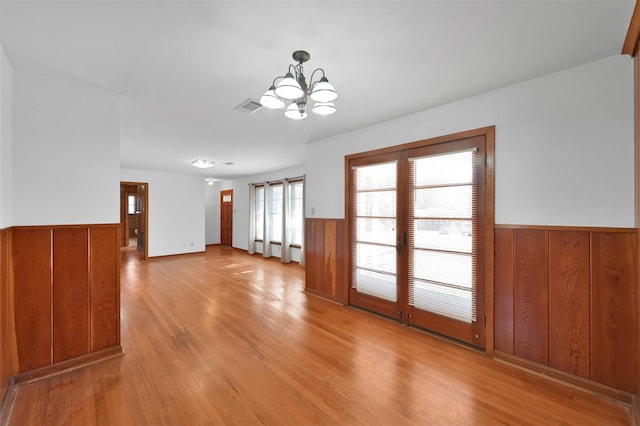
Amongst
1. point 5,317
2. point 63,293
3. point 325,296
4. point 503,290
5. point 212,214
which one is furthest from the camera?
point 212,214

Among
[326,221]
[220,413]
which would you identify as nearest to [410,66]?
[326,221]

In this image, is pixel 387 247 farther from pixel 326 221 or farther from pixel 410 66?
pixel 410 66

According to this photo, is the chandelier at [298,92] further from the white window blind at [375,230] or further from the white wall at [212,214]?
the white wall at [212,214]

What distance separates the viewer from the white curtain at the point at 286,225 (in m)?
7.00

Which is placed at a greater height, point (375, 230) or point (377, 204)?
point (377, 204)

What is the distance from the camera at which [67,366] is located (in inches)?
91.0

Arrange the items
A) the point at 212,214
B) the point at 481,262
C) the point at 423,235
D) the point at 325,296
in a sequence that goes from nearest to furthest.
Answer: the point at 481,262
the point at 423,235
the point at 325,296
the point at 212,214

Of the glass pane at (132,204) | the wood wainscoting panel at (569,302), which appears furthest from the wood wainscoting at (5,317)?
the glass pane at (132,204)

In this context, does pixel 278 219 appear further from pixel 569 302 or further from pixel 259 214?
pixel 569 302

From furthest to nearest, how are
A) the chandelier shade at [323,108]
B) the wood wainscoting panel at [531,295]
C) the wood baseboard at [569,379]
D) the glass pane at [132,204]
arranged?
the glass pane at [132,204], the wood wainscoting panel at [531,295], the chandelier shade at [323,108], the wood baseboard at [569,379]

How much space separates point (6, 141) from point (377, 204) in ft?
11.5

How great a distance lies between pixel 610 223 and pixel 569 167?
1.66 feet

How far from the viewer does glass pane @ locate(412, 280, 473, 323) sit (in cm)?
274

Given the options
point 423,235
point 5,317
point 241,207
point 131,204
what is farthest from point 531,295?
point 131,204
